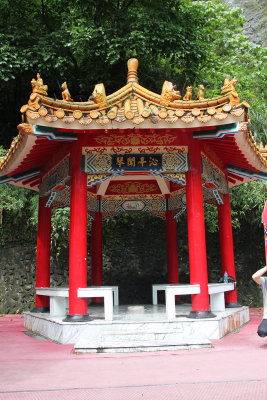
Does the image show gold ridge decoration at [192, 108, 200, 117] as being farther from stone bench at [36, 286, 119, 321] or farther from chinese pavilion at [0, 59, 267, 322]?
stone bench at [36, 286, 119, 321]

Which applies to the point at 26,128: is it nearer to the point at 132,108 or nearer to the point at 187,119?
the point at 132,108

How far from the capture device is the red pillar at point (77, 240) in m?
6.66

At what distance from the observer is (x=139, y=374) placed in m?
4.16

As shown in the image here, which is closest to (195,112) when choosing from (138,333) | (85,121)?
(85,121)

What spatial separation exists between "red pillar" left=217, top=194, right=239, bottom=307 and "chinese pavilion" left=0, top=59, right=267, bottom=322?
2 cm

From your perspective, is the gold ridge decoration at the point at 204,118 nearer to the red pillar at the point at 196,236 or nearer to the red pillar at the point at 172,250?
the red pillar at the point at 196,236

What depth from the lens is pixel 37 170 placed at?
938cm

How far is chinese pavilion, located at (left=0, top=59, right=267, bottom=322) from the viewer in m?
6.36

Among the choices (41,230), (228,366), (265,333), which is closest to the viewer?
(228,366)

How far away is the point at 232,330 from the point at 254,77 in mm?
13611

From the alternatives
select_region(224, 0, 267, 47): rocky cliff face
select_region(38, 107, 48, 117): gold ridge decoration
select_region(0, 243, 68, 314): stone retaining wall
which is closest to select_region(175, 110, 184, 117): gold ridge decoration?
select_region(38, 107, 48, 117): gold ridge decoration

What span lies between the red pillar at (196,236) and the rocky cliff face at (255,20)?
26.9 meters

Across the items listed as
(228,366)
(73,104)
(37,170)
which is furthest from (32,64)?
(228,366)

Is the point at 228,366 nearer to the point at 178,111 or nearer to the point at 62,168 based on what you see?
the point at 178,111
